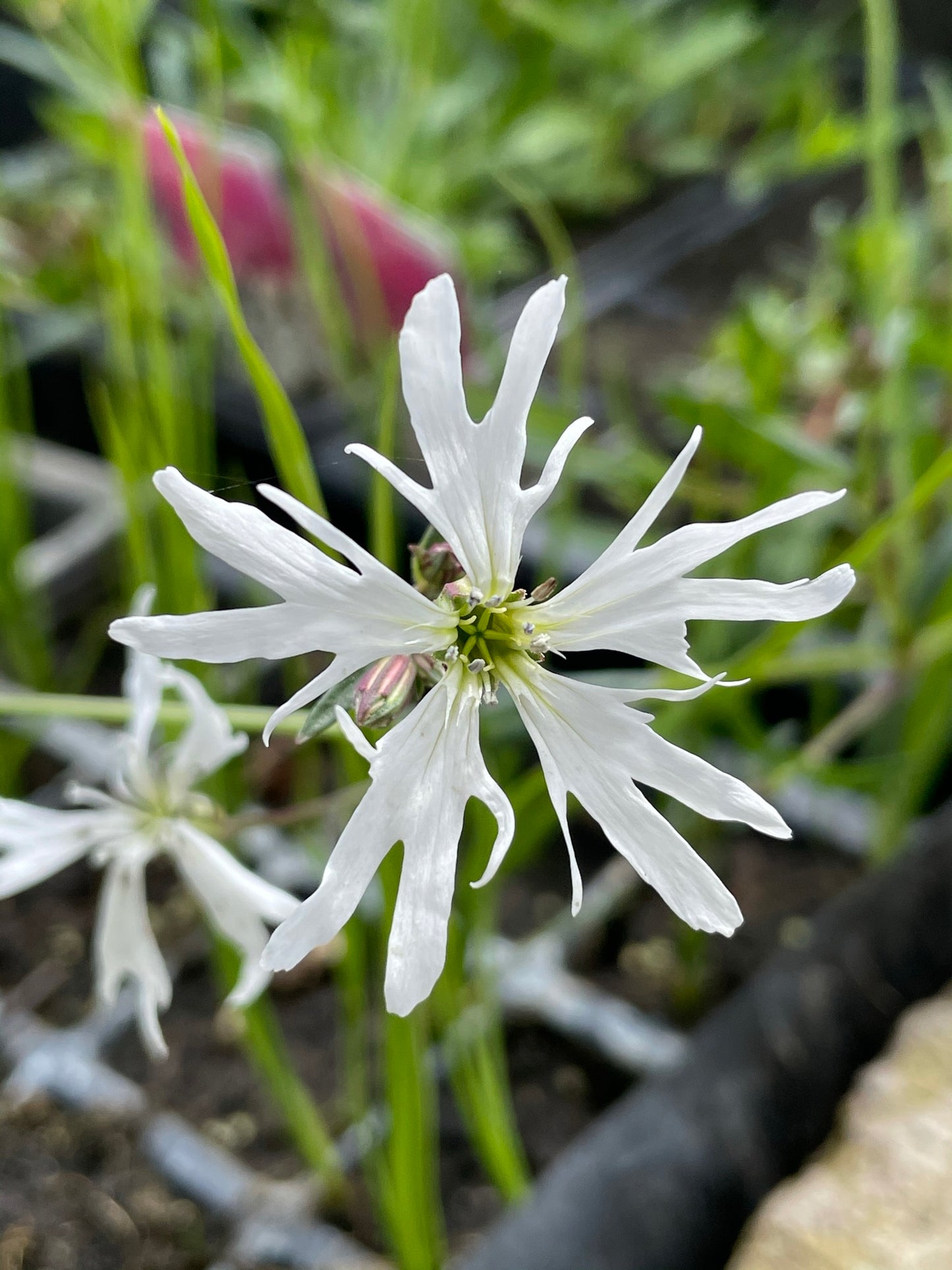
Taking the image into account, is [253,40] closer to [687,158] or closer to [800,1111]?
[687,158]

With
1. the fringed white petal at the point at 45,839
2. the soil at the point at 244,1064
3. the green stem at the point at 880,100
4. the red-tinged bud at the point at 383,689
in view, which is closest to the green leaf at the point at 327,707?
the red-tinged bud at the point at 383,689

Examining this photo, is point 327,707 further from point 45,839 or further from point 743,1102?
point 743,1102

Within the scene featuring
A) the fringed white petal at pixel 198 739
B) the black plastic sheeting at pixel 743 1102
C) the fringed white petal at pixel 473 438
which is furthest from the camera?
the black plastic sheeting at pixel 743 1102

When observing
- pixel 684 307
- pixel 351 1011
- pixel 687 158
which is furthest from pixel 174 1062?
pixel 687 158

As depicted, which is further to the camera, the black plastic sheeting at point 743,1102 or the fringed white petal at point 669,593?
the black plastic sheeting at point 743,1102

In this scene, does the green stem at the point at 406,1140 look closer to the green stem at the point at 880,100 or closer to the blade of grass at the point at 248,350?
the blade of grass at the point at 248,350

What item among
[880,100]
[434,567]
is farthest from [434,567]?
[880,100]
